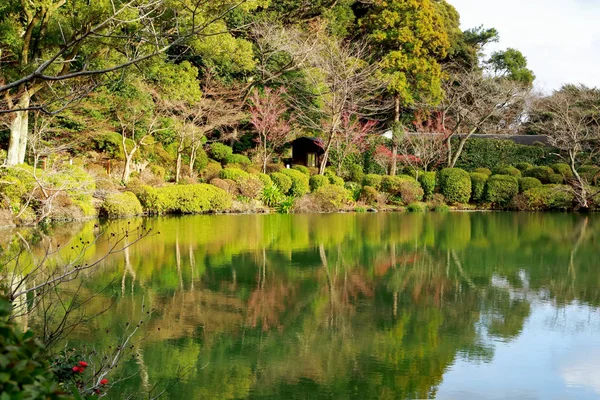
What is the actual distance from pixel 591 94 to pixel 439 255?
64.8 feet

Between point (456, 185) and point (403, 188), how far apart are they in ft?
7.46

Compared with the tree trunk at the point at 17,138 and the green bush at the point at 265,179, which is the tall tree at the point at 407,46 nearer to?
the green bush at the point at 265,179

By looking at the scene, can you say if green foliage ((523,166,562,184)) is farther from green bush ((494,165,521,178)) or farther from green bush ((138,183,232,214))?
green bush ((138,183,232,214))

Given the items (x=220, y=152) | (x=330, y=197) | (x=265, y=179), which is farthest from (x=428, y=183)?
(x=220, y=152)

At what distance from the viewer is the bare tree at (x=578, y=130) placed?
23750mm

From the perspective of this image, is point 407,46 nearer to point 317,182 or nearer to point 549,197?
point 317,182

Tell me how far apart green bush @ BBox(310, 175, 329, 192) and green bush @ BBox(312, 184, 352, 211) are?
0.30 meters

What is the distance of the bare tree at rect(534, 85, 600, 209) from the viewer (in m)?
23.8

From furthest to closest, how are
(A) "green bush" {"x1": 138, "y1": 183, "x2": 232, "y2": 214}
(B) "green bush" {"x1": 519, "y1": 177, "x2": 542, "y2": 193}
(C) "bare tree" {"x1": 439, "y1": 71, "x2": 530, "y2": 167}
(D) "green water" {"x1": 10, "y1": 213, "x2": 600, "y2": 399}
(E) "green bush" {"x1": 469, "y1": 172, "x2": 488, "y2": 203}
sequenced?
(C) "bare tree" {"x1": 439, "y1": 71, "x2": 530, "y2": 167}
(E) "green bush" {"x1": 469, "y1": 172, "x2": 488, "y2": 203}
(B) "green bush" {"x1": 519, "y1": 177, "x2": 542, "y2": 193}
(A) "green bush" {"x1": 138, "y1": 183, "x2": 232, "y2": 214}
(D) "green water" {"x1": 10, "y1": 213, "x2": 600, "y2": 399}

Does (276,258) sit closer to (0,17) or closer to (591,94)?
(0,17)

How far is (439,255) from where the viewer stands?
12.2 m

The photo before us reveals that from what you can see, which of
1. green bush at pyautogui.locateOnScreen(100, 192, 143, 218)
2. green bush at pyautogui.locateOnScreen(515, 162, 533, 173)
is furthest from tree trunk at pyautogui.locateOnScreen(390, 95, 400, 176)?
green bush at pyautogui.locateOnScreen(100, 192, 143, 218)

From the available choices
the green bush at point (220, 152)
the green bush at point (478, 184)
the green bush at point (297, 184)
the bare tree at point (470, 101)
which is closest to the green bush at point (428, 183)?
the green bush at point (478, 184)

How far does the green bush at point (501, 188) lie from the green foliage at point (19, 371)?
24.5 metres
